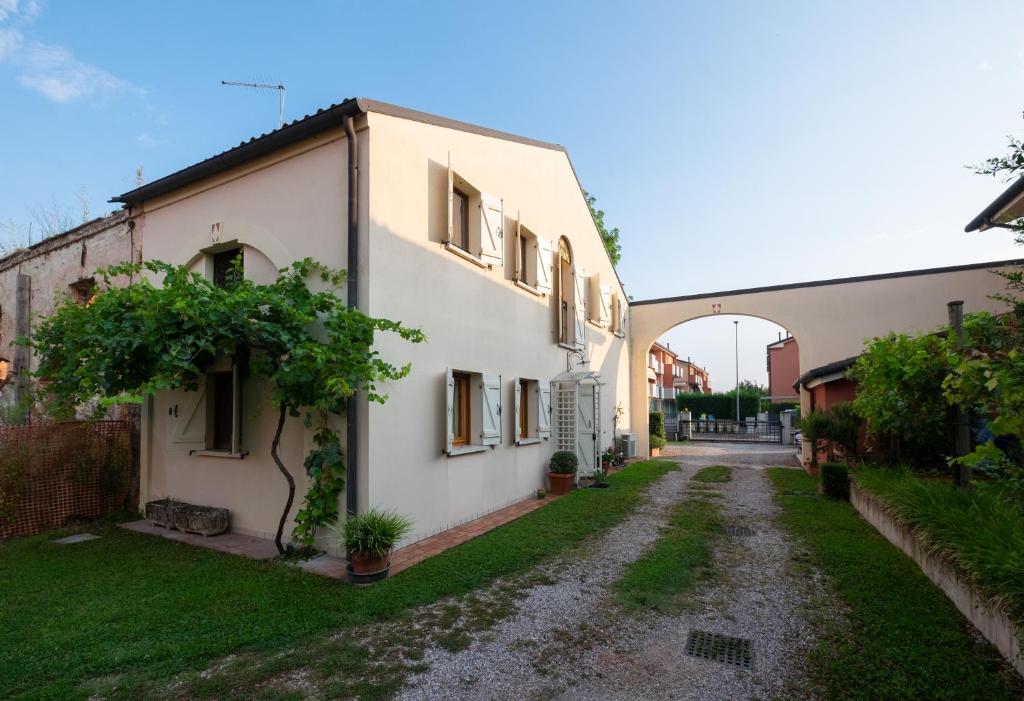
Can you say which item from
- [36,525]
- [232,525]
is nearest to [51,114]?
[36,525]

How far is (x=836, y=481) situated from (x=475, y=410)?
252 inches

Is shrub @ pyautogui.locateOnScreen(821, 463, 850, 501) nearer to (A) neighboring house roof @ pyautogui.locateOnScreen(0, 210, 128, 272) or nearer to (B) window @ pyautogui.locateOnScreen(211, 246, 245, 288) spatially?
(B) window @ pyautogui.locateOnScreen(211, 246, 245, 288)

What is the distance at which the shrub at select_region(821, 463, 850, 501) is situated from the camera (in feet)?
28.6

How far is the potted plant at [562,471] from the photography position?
9.74 m

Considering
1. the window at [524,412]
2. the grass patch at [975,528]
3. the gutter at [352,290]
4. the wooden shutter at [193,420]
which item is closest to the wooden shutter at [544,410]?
the window at [524,412]

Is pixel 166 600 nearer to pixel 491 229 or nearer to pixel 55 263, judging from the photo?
pixel 491 229

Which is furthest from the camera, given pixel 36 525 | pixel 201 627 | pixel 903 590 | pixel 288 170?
pixel 36 525

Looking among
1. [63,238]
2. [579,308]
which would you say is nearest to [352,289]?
[579,308]

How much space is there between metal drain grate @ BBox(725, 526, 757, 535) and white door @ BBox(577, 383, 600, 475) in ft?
13.0

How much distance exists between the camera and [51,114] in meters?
8.14

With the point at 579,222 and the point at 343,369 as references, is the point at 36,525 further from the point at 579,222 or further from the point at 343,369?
the point at 579,222

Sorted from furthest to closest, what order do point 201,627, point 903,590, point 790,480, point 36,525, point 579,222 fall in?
point 579,222 < point 790,480 < point 36,525 < point 903,590 < point 201,627

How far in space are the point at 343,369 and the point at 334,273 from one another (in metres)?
1.43

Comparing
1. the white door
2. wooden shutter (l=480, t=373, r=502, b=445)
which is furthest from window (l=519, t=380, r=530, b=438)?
wooden shutter (l=480, t=373, r=502, b=445)
